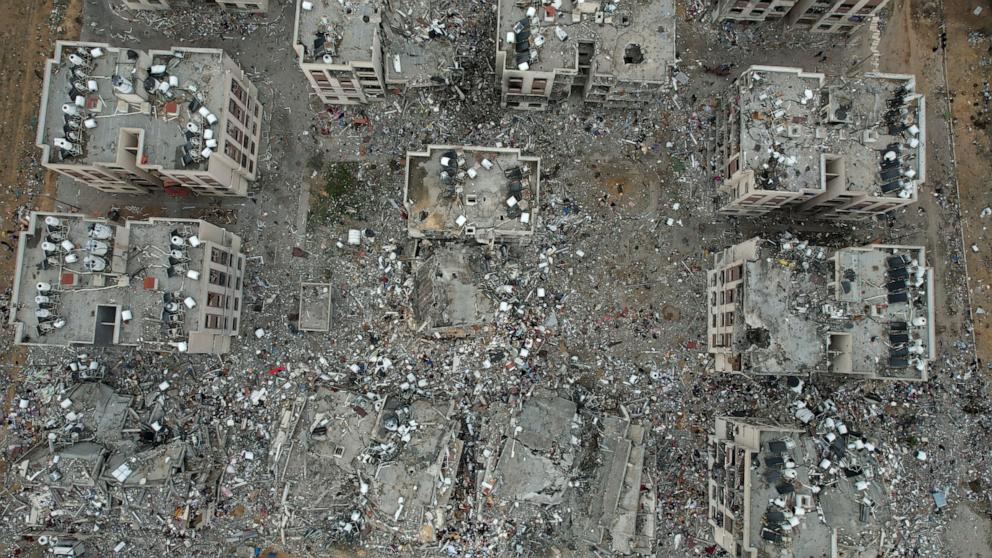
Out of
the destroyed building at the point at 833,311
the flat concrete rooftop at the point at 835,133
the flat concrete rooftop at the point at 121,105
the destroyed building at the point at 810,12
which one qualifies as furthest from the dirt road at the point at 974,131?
the flat concrete rooftop at the point at 121,105

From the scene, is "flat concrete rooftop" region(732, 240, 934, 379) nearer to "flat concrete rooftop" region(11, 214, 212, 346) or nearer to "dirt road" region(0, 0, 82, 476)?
"flat concrete rooftop" region(11, 214, 212, 346)

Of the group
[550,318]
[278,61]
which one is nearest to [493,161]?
[550,318]

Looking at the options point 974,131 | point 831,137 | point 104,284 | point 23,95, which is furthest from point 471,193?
point 974,131

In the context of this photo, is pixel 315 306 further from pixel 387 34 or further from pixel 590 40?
pixel 590 40

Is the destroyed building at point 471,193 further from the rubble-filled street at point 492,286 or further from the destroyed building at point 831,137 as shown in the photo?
the destroyed building at point 831,137

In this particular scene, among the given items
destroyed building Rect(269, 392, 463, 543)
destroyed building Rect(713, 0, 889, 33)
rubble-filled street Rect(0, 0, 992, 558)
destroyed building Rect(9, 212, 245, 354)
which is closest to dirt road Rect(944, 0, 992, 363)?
rubble-filled street Rect(0, 0, 992, 558)

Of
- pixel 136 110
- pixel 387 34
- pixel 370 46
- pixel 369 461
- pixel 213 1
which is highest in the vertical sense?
pixel 213 1
